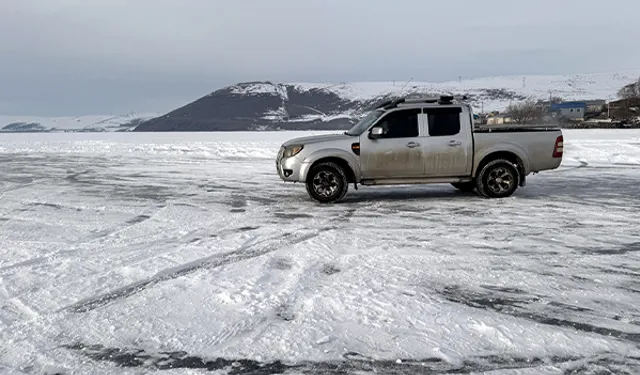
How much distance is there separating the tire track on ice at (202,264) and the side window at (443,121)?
3.72 meters

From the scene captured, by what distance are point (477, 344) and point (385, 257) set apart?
2319 mm

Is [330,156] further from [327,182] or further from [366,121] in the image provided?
[366,121]

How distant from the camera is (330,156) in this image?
9898 mm

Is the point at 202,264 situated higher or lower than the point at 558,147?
lower

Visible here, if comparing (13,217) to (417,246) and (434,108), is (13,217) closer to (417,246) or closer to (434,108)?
(417,246)

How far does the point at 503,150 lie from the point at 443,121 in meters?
1.31

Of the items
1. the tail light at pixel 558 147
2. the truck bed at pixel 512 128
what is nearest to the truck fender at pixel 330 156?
the truck bed at pixel 512 128

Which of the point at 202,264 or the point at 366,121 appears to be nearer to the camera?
the point at 202,264

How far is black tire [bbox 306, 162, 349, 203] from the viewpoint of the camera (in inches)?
394

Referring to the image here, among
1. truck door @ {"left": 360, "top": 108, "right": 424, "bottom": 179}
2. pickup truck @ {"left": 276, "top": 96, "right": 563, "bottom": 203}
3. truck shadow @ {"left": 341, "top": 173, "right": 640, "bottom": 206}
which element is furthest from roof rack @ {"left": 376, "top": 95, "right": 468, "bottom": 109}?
truck shadow @ {"left": 341, "top": 173, "right": 640, "bottom": 206}

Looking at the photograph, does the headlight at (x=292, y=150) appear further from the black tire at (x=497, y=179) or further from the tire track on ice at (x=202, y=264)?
the black tire at (x=497, y=179)

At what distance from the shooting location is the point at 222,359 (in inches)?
139

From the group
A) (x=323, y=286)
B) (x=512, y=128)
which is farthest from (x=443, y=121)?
(x=323, y=286)

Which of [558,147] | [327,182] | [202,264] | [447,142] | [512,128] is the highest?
[512,128]
